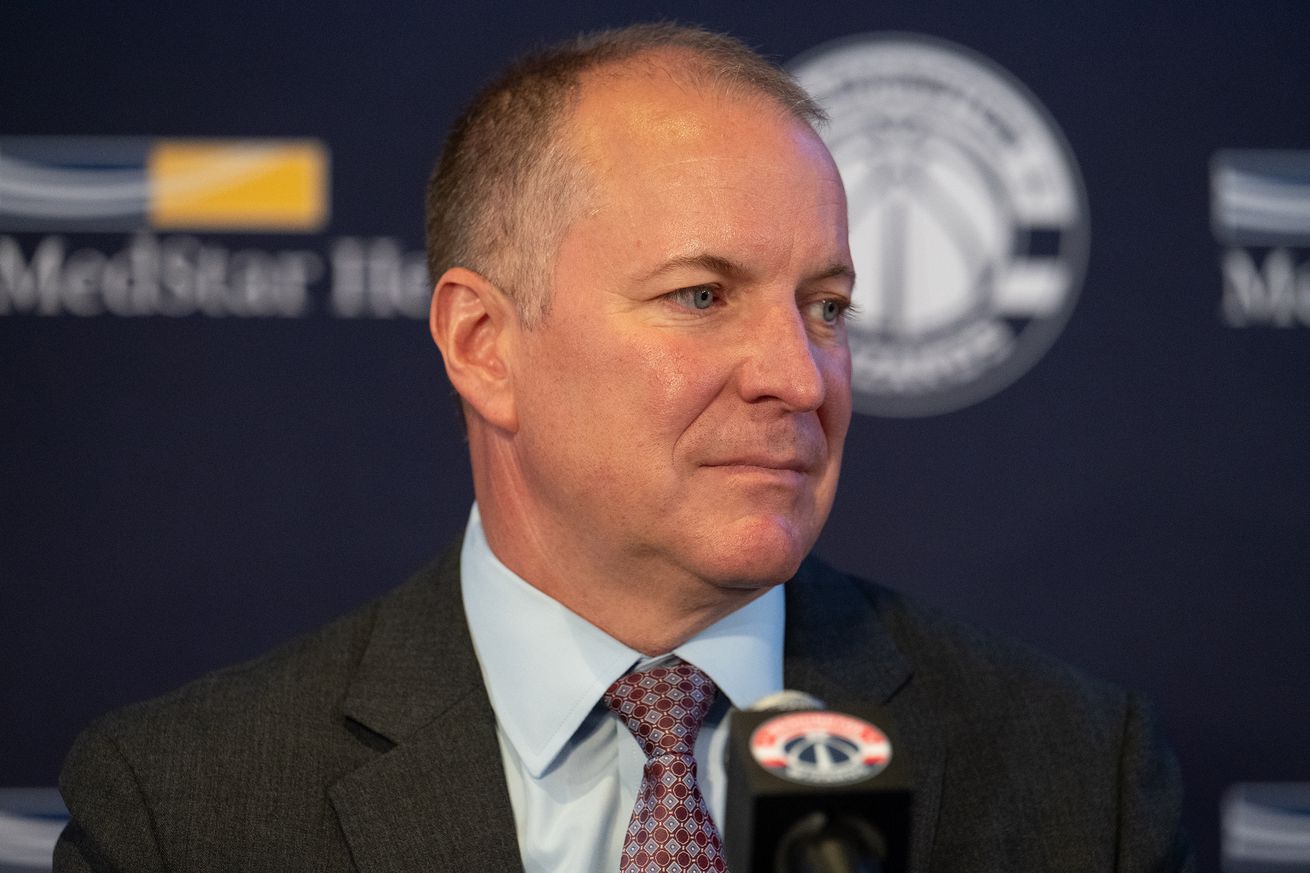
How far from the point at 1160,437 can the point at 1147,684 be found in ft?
1.53

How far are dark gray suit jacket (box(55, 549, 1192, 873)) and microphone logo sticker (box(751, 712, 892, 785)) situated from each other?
27.7 inches

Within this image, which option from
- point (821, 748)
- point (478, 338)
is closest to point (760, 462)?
point (478, 338)

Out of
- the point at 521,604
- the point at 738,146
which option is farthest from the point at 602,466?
the point at 738,146

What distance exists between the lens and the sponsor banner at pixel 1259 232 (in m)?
2.78

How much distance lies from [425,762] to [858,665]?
0.59 metres

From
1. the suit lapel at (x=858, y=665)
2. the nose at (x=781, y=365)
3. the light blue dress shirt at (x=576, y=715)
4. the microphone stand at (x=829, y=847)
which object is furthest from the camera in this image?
the suit lapel at (x=858, y=665)

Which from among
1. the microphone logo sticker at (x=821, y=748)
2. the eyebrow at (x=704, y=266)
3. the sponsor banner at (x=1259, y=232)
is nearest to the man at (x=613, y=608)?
the eyebrow at (x=704, y=266)

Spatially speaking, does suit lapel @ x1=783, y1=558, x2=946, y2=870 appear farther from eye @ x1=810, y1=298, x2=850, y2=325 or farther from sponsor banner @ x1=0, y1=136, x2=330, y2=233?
sponsor banner @ x1=0, y1=136, x2=330, y2=233

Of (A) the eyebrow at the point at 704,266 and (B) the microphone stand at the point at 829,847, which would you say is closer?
(B) the microphone stand at the point at 829,847

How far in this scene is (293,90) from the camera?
9.16 feet

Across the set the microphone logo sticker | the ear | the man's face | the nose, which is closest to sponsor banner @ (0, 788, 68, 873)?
the ear

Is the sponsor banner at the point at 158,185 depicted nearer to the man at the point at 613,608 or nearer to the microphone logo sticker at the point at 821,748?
the man at the point at 613,608

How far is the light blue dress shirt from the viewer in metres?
1.79

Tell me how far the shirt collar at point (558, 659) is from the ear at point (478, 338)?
225mm
